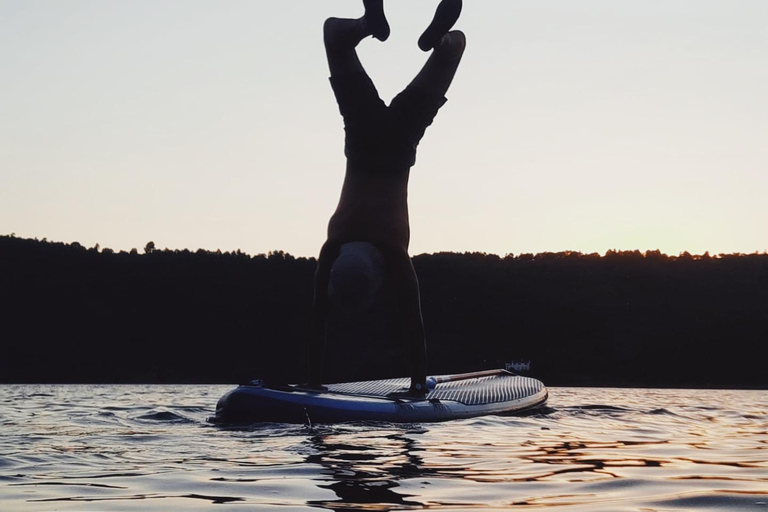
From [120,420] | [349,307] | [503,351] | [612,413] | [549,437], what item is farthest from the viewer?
[503,351]

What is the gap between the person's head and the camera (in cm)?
767

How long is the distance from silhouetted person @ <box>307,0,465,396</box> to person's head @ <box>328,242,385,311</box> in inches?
3.3

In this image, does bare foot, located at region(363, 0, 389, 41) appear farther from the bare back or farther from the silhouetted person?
the bare back

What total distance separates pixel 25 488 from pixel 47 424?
4.18 meters

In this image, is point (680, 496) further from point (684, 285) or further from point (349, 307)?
point (684, 285)

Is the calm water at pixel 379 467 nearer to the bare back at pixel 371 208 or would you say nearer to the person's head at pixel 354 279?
the person's head at pixel 354 279

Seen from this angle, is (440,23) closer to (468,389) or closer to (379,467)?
(379,467)

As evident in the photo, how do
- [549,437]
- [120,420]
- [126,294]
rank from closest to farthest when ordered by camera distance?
[549,437], [120,420], [126,294]

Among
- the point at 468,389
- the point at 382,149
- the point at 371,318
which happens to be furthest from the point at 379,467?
the point at 371,318

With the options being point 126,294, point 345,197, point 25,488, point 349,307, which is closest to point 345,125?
point 345,197

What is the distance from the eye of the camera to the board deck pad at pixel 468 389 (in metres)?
9.34

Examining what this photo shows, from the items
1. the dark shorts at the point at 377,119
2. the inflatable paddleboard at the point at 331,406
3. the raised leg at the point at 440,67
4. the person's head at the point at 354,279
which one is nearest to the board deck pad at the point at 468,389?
the inflatable paddleboard at the point at 331,406

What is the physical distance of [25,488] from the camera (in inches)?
159

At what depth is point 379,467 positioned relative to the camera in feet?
15.7
